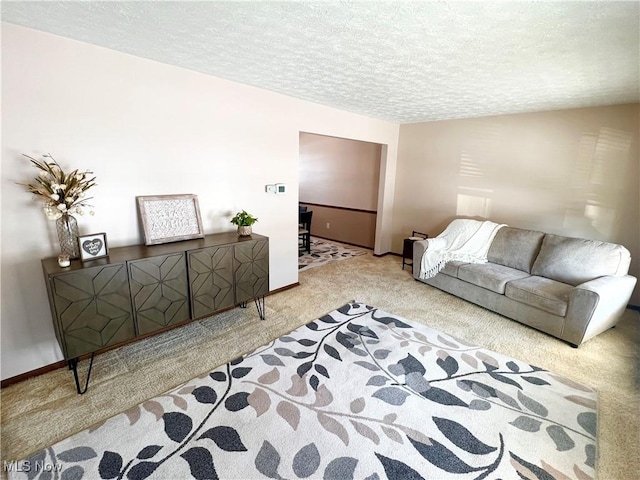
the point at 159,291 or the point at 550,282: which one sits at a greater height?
the point at 159,291

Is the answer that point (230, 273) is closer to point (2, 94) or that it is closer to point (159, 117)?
point (159, 117)

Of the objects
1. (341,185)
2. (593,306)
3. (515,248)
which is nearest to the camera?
(593,306)

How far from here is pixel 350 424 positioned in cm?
190

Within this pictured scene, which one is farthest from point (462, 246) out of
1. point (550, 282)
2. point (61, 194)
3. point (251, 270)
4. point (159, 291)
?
point (61, 194)

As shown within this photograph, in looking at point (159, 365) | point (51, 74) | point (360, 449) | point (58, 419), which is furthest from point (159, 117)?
point (360, 449)

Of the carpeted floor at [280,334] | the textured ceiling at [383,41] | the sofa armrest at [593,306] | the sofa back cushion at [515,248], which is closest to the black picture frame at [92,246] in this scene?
the carpeted floor at [280,334]

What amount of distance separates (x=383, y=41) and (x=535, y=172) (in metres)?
3.22

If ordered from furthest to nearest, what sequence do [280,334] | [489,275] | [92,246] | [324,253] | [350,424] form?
1. [324,253]
2. [489,275]
3. [280,334]
4. [92,246]
5. [350,424]

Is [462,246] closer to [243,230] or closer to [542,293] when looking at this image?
[542,293]

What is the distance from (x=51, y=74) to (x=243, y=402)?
2.64 meters

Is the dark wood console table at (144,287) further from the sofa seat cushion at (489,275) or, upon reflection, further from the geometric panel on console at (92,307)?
the sofa seat cushion at (489,275)

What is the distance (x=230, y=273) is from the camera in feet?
9.38

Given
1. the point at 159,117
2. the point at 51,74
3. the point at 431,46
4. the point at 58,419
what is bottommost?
the point at 58,419

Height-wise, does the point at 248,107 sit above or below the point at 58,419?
above
